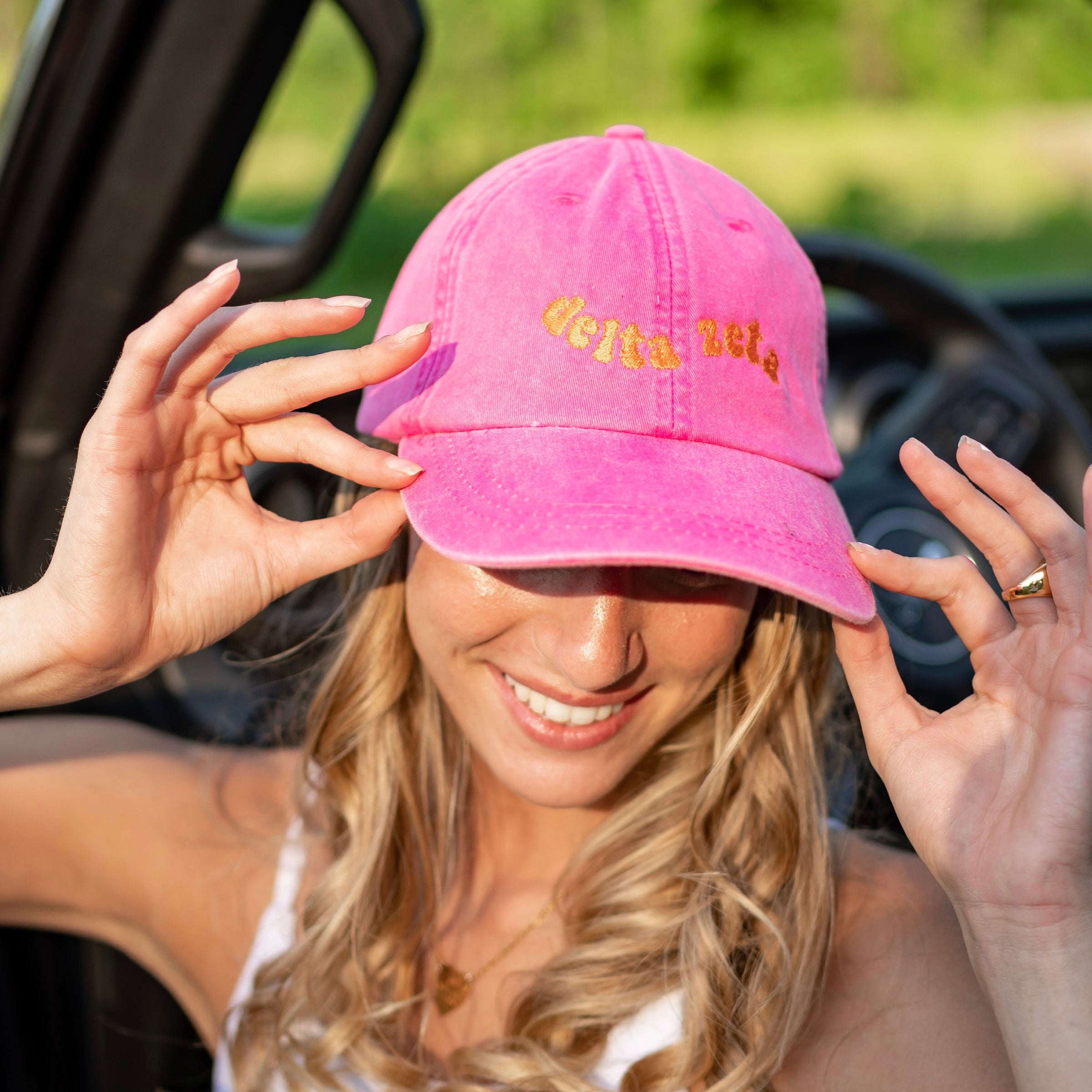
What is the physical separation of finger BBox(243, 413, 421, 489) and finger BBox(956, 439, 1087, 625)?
2.09 feet

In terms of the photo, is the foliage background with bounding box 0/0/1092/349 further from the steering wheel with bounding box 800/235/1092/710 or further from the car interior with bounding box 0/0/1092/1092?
the car interior with bounding box 0/0/1092/1092

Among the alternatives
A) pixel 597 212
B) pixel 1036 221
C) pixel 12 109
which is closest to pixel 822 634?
pixel 597 212

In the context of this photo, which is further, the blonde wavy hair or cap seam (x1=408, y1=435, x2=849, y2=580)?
the blonde wavy hair

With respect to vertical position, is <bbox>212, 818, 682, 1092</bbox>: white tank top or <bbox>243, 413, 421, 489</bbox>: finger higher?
<bbox>243, 413, 421, 489</bbox>: finger

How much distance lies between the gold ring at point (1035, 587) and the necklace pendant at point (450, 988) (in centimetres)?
97

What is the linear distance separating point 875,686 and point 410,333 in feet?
2.30

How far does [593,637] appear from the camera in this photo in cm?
146

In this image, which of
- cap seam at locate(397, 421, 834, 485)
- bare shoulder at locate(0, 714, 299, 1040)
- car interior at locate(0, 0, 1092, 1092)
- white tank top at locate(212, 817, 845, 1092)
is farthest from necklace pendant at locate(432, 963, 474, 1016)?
cap seam at locate(397, 421, 834, 485)

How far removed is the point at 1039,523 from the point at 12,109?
1.60 m

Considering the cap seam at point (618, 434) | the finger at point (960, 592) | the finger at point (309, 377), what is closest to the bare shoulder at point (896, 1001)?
the finger at point (960, 592)

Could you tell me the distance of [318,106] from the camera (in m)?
10.9

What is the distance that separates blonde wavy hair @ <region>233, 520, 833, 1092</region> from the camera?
1649mm

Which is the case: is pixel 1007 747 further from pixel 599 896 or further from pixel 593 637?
pixel 599 896

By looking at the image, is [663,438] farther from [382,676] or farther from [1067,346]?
[1067,346]
